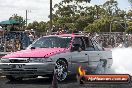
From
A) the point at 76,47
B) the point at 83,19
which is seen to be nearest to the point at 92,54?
the point at 76,47

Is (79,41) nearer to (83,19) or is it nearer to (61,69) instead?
(61,69)

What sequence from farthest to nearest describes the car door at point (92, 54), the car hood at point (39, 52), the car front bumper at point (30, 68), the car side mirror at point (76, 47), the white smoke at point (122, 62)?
the white smoke at point (122, 62), the car door at point (92, 54), the car side mirror at point (76, 47), the car hood at point (39, 52), the car front bumper at point (30, 68)

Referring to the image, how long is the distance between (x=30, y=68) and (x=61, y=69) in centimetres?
92

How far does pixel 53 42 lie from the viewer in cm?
1274

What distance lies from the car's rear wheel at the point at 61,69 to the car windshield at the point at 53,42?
0.76m

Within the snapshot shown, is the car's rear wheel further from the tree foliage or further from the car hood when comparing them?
the tree foliage

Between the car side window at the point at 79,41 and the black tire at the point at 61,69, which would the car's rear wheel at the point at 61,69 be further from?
the car side window at the point at 79,41

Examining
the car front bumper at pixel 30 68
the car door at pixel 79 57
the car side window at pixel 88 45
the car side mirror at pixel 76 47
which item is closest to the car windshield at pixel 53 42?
the car side mirror at pixel 76 47

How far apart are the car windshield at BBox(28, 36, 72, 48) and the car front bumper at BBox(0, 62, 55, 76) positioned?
1.18 meters

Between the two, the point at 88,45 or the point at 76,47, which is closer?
the point at 76,47

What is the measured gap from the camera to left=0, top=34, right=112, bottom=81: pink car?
448 inches

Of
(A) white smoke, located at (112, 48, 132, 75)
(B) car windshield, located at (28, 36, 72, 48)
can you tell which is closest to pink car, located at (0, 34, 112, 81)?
(B) car windshield, located at (28, 36, 72, 48)

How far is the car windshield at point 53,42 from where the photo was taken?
12.5 meters

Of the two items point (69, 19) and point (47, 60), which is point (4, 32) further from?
point (69, 19)
